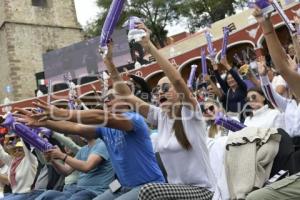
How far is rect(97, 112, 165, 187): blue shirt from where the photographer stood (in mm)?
4066

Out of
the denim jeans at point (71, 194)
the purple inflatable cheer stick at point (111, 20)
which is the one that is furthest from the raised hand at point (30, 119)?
the denim jeans at point (71, 194)

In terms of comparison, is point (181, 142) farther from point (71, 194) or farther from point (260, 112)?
point (71, 194)

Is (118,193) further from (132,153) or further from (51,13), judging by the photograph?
(51,13)

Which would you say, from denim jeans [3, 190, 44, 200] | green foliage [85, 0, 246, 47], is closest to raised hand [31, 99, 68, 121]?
denim jeans [3, 190, 44, 200]

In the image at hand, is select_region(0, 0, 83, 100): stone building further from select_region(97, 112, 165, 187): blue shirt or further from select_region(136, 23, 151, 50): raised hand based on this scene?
select_region(136, 23, 151, 50): raised hand

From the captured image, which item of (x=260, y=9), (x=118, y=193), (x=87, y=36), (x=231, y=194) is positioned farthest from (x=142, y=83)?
(x=87, y=36)

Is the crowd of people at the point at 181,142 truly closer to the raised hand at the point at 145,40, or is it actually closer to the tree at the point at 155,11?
the raised hand at the point at 145,40

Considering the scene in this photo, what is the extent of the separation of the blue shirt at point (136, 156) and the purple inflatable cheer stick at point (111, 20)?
2.84 feet

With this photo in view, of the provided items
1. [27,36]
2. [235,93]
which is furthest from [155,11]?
[235,93]

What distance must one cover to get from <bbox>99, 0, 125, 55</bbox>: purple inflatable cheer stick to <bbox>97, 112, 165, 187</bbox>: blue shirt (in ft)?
2.84

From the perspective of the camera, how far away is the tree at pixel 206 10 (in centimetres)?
3762

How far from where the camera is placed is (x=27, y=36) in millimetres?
33438

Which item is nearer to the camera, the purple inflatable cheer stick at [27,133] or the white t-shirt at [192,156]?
the white t-shirt at [192,156]

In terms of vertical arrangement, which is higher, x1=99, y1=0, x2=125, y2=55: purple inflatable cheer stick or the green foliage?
the green foliage
